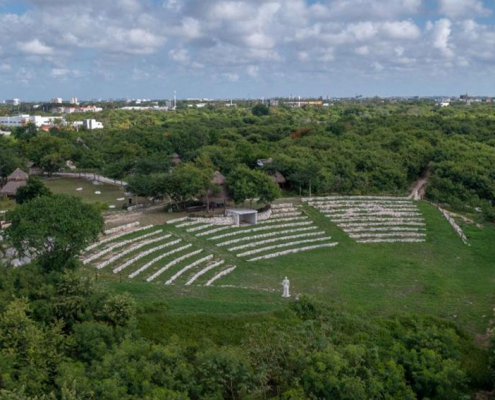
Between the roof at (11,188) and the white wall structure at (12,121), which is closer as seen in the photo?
the roof at (11,188)

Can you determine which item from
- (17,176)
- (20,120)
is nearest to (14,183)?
(17,176)

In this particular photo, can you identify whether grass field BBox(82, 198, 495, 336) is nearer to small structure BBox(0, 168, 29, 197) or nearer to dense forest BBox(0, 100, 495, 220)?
dense forest BBox(0, 100, 495, 220)

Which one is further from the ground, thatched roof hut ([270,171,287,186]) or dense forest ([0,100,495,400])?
thatched roof hut ([270,171,287,186])

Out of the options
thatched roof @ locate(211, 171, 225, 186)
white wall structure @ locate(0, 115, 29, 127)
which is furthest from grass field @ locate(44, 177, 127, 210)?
white wall structure @ locate(0, 115, 29, 127)

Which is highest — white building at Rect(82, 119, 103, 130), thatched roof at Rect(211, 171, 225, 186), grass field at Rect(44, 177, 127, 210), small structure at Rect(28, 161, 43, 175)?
white building at Rect(82, 119, 103, 130)

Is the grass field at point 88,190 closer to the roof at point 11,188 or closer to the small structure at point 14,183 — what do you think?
the small structure at point 14,183

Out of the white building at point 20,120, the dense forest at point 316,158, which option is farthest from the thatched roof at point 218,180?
the white building at point 20,120
